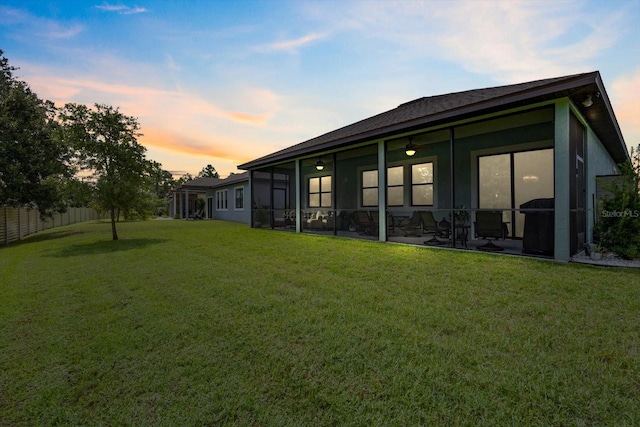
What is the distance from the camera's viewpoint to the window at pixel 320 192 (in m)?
14.2

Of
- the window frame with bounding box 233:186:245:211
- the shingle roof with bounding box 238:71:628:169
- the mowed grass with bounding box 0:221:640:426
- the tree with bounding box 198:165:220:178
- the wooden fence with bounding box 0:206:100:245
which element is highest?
the tree with bounding box 198:165:220:178

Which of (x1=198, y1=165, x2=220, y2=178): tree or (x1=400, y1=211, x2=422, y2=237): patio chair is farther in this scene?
(x1=198, y1=165, x2=220, y2=178): tree

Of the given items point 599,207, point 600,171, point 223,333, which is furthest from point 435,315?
point 600,171

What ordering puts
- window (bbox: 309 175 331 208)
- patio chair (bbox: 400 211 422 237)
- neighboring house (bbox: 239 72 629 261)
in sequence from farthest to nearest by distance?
1. window (bbox: 309 175 331 208)
2. patio chair (bbox: 400 211 422 237)
3. neighboring house (bbox: 239 72 629 261)

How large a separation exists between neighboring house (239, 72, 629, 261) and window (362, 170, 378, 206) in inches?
1.8

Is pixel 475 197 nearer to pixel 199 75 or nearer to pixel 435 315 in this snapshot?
pixel 435 315

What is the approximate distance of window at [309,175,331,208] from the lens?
46.5 feet

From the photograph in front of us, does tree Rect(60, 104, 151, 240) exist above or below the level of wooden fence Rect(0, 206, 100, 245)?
above

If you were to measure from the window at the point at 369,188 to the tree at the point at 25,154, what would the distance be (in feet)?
39.8

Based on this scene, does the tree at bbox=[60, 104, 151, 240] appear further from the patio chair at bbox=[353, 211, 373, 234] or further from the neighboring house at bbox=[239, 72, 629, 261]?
the patio chair at bbox=[353, 211, 373, 234]

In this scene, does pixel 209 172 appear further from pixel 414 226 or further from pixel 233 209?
pixel 414 226

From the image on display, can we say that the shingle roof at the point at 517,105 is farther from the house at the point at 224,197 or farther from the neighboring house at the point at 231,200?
the house at the point at 224,197

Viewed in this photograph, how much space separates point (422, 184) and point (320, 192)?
5.58m

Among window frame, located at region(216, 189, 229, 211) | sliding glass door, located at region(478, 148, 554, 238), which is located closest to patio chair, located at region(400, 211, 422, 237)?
sliding glass door, located at region(478, 148, 554, 238)
